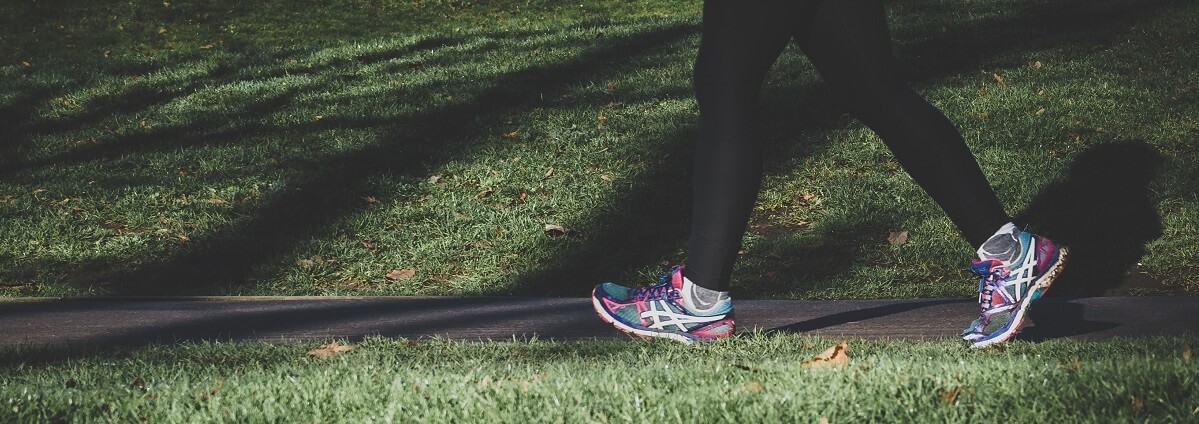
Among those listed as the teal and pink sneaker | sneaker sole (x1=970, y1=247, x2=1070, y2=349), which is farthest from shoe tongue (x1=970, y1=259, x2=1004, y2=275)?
the teal and pink sneaker

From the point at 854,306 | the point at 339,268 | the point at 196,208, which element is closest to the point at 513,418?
the point at 854,306

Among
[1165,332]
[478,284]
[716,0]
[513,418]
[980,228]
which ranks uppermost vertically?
[716,0]

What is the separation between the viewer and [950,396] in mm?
2350

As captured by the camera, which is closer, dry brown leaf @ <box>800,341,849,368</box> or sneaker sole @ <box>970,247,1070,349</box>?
dry brown leaf @ <box>800,341,849,368</box>

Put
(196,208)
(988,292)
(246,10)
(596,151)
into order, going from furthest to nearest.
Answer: (246,10) → (596,151) → (196,208) → (988,292)

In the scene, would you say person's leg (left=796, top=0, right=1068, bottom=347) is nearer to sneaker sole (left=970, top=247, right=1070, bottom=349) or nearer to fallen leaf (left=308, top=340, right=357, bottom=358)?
sneaker sole (left=970, top=247, right=1070, bottom=349)

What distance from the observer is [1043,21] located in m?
10.3

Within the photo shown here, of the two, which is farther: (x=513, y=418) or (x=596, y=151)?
(x=596, y=151)

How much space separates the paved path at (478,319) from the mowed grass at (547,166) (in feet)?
2.79

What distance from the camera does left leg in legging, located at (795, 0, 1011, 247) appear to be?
115 inches

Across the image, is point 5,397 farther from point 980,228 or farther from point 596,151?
point 596,151

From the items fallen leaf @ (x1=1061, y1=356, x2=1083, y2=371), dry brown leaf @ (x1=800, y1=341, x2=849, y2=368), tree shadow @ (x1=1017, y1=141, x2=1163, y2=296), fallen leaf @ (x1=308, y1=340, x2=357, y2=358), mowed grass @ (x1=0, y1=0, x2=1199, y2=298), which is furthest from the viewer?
mowed grass @ (x1=0, y1=0, x2=1199, y2=298)

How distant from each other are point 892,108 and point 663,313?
823mm

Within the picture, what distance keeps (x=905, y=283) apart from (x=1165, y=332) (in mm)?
1615
